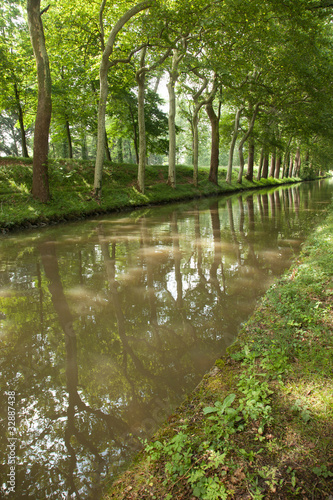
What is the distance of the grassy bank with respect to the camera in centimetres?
1167

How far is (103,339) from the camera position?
11.7ft

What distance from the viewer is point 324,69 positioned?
17812 millimetres

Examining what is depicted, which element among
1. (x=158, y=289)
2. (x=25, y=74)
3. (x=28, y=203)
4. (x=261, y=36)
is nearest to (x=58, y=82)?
(x=25, y=74)

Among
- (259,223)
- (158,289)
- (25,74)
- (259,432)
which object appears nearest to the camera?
(259,432)

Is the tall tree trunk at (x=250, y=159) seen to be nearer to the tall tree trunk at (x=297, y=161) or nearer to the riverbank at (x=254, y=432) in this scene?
the tall tree trunk at (x=297, y=161)

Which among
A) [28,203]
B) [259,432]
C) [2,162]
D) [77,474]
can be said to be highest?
[2,162]

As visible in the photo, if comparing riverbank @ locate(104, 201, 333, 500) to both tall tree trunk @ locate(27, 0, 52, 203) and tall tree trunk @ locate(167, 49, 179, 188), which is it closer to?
tall tree trunk @ locate(27, 0, 52, 203)

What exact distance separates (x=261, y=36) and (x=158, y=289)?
15.7 meters

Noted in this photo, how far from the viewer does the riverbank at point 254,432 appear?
1585 millimetres

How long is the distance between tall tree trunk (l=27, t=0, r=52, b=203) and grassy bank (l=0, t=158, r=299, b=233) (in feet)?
2.43

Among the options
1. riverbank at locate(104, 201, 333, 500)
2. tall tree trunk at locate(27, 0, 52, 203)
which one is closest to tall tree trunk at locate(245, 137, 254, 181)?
tall tree trunk at locate(27, 0, 52, 203)

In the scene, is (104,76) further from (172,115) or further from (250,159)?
(250,159)

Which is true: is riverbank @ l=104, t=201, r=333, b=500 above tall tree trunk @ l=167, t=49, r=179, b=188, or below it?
below

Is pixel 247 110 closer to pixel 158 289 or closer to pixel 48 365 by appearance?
pixel 158 289
